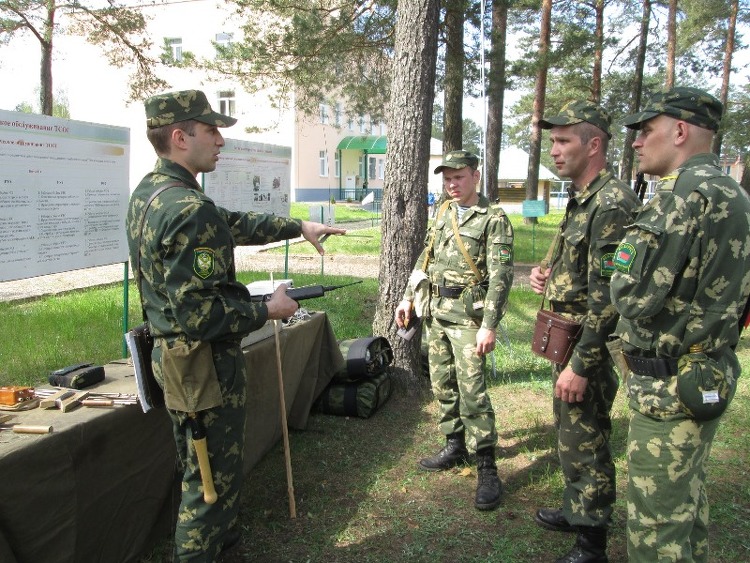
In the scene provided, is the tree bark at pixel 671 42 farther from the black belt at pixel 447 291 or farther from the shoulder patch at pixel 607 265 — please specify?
the shoulder patch at pixel 607 265

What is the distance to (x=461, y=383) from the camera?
366cm

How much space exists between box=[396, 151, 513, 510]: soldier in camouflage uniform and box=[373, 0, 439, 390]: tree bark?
3.53ft

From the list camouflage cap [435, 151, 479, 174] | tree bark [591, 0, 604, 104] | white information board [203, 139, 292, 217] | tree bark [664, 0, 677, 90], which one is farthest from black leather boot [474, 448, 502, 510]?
tree bark [664, 0, 677, 90]

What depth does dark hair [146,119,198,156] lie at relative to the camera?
2.40 meters

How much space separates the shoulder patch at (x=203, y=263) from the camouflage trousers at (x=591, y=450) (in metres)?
1.81

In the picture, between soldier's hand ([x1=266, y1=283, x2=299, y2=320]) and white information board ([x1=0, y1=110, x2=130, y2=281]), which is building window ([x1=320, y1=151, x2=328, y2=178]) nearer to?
white information board ([x1=0, y1=110, x2=130, y2=281])

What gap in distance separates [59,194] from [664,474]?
11.7 feet

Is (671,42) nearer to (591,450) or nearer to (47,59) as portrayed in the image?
(47,59)

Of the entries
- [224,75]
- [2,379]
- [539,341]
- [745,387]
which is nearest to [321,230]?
[539,341]

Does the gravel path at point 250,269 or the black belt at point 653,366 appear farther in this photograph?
the gravel path at point 250,269

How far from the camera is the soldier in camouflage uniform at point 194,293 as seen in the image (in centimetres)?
219

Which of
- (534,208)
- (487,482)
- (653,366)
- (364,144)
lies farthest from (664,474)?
(364,144)

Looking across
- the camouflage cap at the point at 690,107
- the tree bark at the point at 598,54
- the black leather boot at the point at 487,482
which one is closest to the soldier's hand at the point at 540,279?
the camouflage cap at the point at 690,107

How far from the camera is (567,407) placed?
2867 millimetres
